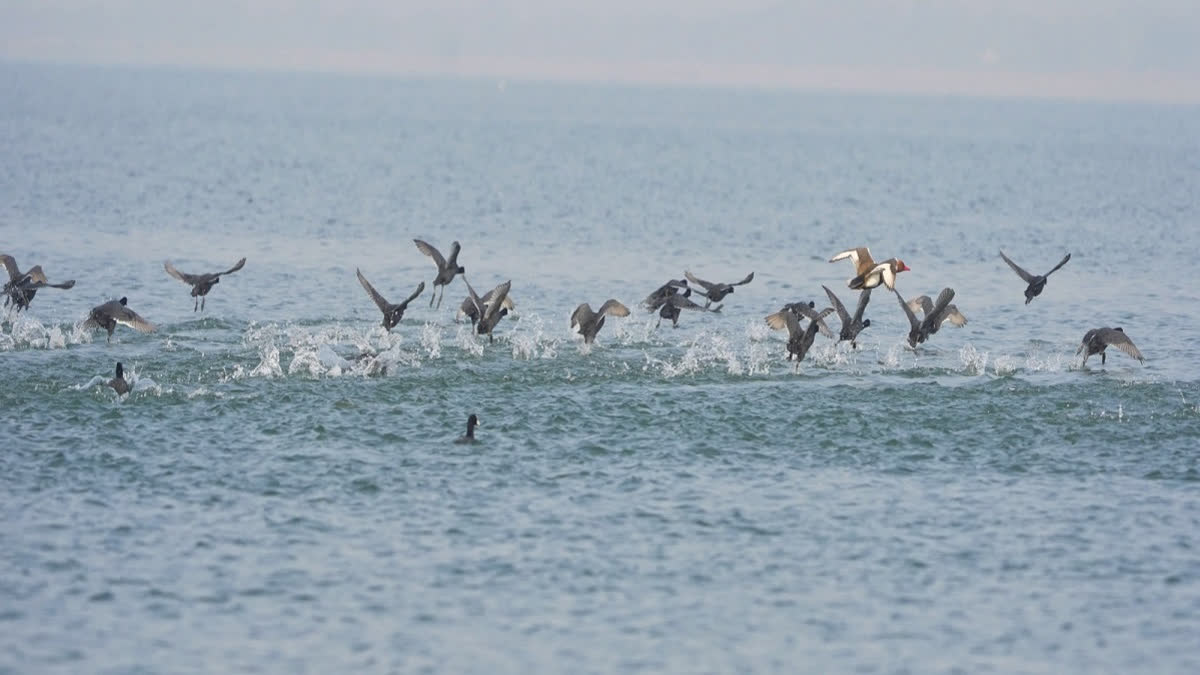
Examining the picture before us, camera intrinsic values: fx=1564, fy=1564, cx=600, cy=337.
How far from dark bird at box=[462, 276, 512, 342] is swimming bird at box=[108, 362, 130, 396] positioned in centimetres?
594

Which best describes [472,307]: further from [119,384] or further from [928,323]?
[928,323]

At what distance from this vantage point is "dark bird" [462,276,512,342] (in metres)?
26.5

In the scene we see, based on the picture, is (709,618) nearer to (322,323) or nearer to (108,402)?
(108,402)

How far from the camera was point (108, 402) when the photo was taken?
74.8ft

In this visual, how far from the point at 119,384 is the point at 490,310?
6551 mm

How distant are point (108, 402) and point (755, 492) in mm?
9639

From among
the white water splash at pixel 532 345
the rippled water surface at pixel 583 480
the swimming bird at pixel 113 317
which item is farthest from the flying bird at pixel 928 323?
the swimming bird at pixel 113 317

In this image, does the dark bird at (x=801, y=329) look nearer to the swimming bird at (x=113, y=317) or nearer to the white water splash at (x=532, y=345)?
the white water splash at (x=532, y=345)

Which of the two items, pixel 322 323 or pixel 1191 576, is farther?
pixel 322 323

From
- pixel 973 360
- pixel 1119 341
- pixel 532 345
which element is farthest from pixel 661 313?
pixel 1119 341

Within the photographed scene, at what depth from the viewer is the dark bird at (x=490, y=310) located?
87.0ft

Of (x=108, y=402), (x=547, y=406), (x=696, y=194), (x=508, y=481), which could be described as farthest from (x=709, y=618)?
(x=696, y=194)

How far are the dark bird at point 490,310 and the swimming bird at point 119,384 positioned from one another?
5.94 metres

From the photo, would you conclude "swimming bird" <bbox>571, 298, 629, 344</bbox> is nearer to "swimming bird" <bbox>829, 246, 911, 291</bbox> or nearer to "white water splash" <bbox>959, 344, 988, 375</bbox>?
"swimming bird" <bbox>829, 246, 911, 291</bbox>
